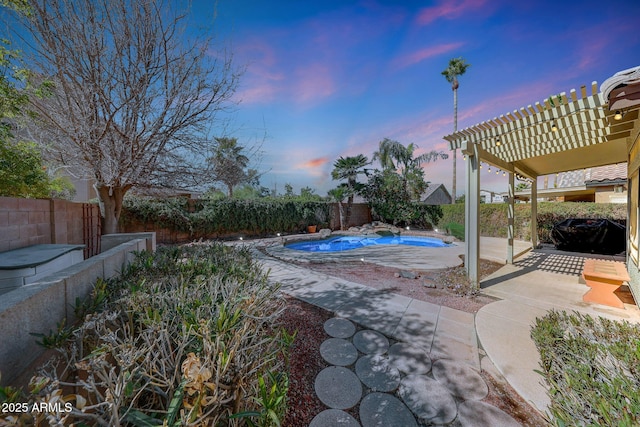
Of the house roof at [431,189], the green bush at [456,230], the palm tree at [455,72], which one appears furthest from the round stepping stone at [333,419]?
the house roof at [431,189]

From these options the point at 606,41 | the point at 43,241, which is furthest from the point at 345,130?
the point at 43,241

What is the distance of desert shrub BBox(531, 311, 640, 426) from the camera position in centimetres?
144

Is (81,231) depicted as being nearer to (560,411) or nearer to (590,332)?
(560,411)

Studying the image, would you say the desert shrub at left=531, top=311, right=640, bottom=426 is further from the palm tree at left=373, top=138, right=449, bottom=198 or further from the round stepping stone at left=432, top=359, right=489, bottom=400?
the palm tree at left=373, top=138, right=449, bottom=198

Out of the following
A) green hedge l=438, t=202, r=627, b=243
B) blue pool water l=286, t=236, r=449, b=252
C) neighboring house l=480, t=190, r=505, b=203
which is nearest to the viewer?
green hedge l=438, t=202, r=627, b=243

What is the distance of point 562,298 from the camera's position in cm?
436

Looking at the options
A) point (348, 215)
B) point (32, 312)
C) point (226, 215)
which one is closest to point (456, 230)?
point (348, 215)

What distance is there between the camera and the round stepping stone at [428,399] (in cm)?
211

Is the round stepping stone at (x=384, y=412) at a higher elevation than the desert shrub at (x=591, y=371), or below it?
below

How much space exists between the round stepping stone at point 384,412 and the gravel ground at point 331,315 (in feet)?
0.43

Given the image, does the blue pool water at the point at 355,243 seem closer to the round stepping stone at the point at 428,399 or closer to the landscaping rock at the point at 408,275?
the landscaping rock at the point at 408,275

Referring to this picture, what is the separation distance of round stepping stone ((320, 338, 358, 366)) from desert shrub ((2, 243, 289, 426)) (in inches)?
34.2

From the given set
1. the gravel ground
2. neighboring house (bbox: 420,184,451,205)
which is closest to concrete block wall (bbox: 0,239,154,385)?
the gravel ground

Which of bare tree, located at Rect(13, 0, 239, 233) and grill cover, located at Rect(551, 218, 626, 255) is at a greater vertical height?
bare tree, located at Rect(13, 0, 239, 233)
